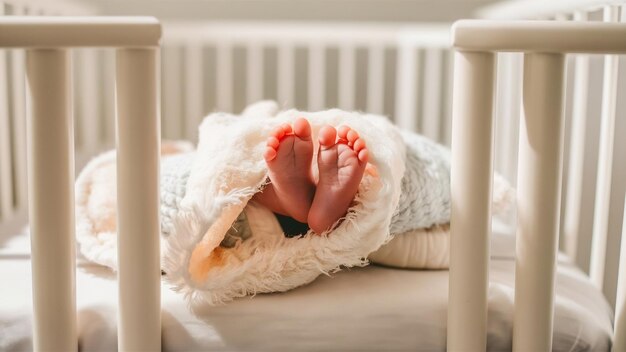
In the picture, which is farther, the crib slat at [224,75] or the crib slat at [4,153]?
the crib slat at [224,75]

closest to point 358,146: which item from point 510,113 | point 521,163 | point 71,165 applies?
point 521,163

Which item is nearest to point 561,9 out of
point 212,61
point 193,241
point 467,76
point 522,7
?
point 522,7

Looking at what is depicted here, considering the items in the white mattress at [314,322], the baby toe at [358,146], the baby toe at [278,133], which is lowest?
the white mattress at [314,322]

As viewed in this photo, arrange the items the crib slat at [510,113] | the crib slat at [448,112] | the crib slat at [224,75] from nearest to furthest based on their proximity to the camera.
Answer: the crib slat at [510,113]
the crib slat at [224,75]
the crib slat at [448,112]

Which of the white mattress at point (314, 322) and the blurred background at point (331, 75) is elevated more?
the blurred background at point (331, 75)

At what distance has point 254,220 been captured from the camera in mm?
720

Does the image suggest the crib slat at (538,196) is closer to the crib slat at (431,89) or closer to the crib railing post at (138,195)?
the crib railing post at (138,195)

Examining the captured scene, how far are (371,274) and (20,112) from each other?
74 centimetres

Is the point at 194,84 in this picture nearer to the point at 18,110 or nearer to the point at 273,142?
the point at 18,110

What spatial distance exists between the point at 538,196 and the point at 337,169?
0.18 metres

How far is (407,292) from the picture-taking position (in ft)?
2.36

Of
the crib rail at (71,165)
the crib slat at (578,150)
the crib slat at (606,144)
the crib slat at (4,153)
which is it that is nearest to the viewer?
the crib rail at (71,165)

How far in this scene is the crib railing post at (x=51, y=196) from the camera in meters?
0.59

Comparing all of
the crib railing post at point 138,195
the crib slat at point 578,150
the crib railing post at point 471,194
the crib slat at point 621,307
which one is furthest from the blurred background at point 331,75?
the crib railing post at point 138,195
